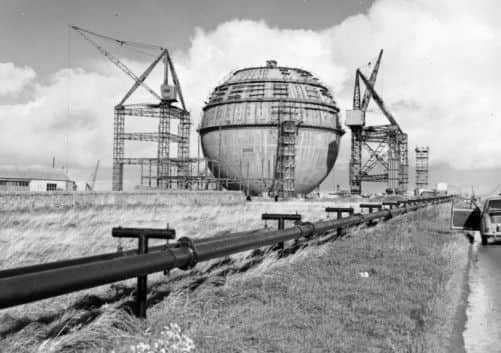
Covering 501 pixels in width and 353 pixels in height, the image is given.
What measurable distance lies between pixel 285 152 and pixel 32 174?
122 feet

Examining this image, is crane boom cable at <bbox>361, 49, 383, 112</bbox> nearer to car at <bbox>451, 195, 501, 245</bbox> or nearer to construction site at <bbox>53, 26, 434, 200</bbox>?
construction site at <bbox>53, 26, 434, 200</bbox>

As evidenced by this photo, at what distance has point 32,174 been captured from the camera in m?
77.3

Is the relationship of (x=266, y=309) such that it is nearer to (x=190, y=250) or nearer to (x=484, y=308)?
(x=190, y=250)

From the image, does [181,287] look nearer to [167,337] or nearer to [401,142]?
[167,337]

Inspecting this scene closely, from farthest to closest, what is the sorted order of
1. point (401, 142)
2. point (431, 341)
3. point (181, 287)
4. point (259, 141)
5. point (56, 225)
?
point (401, 142) → point (259, 141) → point (56, 225) → point (181, 287) → point (431, 341)

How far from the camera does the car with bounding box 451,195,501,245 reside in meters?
16.8

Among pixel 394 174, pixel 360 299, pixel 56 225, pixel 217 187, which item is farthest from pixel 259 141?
pixel 360 299

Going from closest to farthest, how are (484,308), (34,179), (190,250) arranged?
(190,250), (484,308), (34,179)

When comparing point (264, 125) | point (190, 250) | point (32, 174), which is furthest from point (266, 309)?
point (32, 174)

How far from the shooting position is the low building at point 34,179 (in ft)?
239

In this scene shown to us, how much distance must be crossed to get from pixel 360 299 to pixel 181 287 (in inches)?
89.8

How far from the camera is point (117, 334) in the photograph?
4.59 m

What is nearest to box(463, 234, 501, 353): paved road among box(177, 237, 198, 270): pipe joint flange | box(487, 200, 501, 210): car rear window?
box(177, 237, 198, 270): pipe joint flange

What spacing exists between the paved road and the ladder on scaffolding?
5791cm
